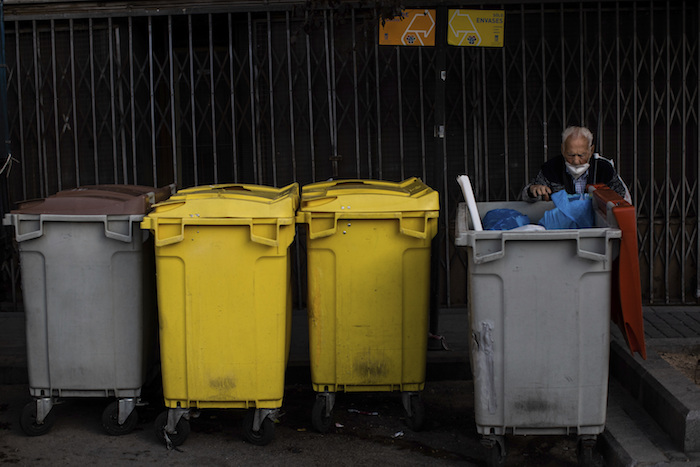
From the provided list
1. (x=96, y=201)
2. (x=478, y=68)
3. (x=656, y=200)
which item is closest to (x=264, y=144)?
(x=478, y=68)

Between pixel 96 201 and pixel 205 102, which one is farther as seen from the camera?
pixel 205 102

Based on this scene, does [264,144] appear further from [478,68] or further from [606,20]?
[606,20]

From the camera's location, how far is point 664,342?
532 centimetres

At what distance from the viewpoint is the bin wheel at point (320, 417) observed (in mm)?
4965

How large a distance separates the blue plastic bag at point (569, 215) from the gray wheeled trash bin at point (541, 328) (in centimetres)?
48

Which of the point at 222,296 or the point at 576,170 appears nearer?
the point at 222,296

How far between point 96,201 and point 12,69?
351 centimetres

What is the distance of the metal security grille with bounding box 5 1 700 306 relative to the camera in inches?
289

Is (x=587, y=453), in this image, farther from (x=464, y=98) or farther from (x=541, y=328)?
(x=464, y=98)

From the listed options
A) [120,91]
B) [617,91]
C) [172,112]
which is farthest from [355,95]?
[617,91]

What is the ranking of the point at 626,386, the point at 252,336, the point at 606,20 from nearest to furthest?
the point at 252,336 → the point at 626,386 → the point at 606,20

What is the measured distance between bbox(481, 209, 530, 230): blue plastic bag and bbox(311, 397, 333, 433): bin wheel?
141 centimetres

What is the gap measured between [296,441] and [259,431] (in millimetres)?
241

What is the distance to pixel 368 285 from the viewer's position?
486 cm
